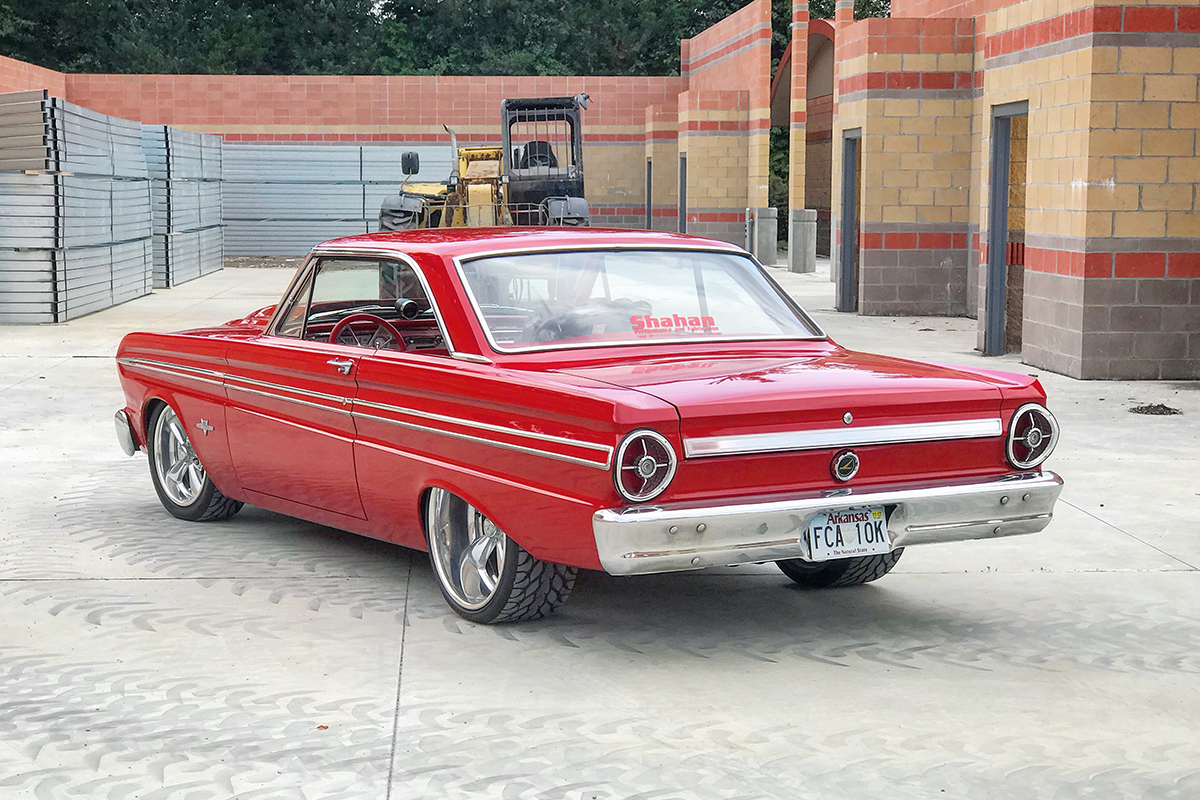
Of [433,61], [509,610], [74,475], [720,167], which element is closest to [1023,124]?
[74,475]

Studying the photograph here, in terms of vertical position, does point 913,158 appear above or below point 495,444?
above

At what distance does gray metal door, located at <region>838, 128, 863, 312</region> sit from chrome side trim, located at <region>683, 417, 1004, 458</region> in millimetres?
15759

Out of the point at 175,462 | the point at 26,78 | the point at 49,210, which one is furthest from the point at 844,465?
the point at 26,78

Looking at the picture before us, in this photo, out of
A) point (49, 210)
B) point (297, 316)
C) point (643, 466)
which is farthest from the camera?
point (49, 210)

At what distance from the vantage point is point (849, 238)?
68.9 feet

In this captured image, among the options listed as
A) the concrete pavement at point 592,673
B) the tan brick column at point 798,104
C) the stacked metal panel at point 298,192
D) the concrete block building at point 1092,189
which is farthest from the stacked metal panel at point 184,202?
the concrete pavement at point 592,673

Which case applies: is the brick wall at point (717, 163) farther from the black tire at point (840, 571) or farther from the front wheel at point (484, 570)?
the front wheel at point (484, 570)

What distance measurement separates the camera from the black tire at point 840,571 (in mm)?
5867

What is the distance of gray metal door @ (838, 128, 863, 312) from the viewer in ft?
68.3

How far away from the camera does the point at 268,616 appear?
219 inches

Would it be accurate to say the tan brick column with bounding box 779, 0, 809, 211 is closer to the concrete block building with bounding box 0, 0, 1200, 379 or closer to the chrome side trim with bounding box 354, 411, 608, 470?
the concrete block building with bounding box 0, 0, 1200, 379

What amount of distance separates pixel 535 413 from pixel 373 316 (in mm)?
1558

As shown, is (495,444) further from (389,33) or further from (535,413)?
(389,33)

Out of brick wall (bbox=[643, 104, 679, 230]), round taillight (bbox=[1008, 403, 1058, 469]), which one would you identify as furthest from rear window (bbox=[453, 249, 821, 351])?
brick wall (bbox=[643, 104, 679, 230])
